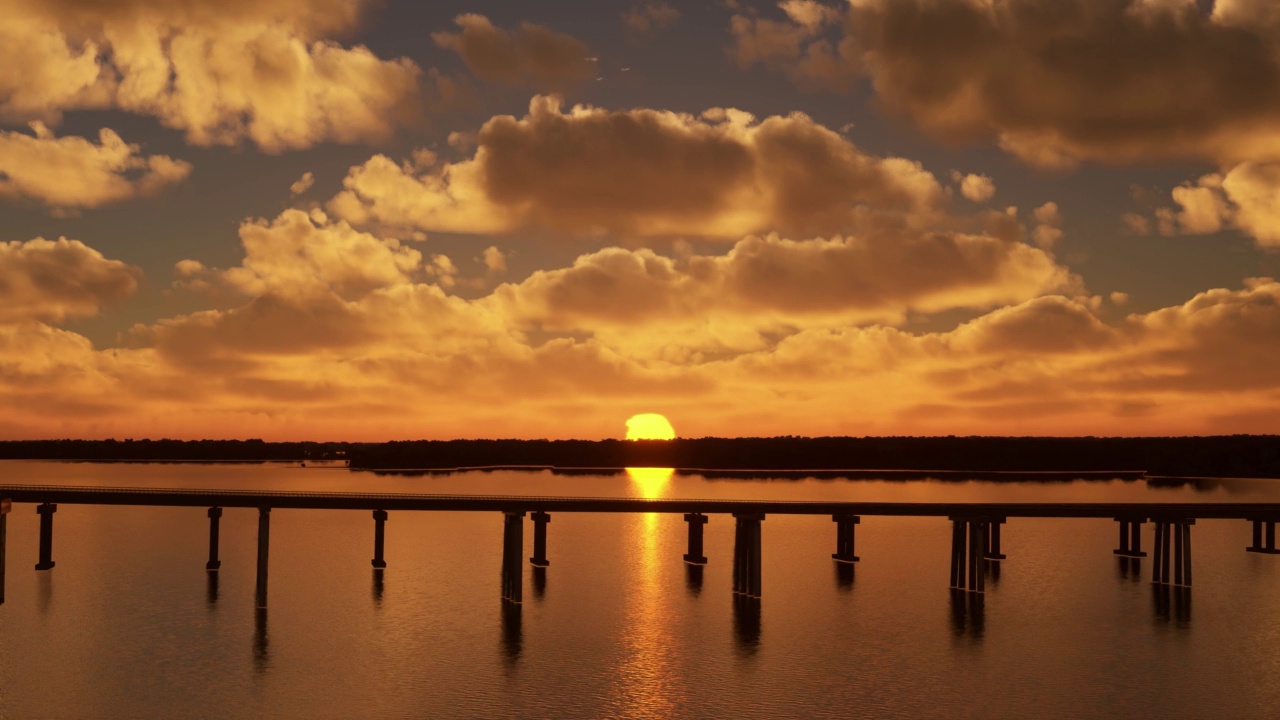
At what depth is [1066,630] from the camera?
2218 inches

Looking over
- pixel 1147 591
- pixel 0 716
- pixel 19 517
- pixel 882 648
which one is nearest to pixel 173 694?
pixel 0 716

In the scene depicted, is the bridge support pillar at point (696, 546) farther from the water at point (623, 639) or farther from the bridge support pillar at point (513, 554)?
the bridge support pillar at point (513, 554)

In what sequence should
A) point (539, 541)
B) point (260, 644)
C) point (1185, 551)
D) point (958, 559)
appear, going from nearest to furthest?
point (260, 644) < point (1185, 551) < point (958, 559) < point (539, 541)

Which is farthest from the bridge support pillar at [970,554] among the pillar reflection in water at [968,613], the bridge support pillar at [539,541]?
the bridge support pillar at [539,541]

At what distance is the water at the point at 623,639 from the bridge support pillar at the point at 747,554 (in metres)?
1.70

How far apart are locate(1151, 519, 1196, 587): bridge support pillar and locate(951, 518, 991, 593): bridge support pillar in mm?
11716

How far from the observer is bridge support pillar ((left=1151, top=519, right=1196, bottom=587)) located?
221ft

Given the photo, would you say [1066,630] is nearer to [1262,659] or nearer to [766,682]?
[1262,659]

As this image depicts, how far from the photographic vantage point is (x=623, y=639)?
174 ft

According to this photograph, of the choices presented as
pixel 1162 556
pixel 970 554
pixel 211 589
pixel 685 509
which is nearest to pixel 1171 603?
pixel 1162 556

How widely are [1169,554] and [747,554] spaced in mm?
27852

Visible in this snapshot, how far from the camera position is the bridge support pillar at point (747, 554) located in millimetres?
61594

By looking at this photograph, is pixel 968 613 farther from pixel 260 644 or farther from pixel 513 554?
pixel 260 644

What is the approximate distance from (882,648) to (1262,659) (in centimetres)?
1634
